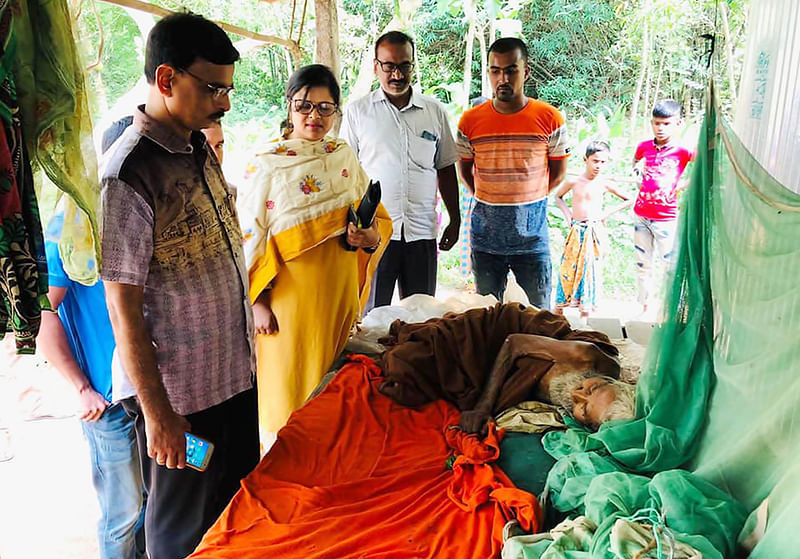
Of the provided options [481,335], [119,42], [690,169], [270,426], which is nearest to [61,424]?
[270,426]

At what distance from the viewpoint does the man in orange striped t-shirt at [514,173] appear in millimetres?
3539

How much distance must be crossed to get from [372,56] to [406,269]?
256 centimetres

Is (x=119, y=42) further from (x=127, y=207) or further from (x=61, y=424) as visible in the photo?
(x=127, y=207)

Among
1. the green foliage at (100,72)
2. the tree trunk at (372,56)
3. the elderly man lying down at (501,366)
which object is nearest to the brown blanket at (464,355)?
the elderly man lying down at (501,366)

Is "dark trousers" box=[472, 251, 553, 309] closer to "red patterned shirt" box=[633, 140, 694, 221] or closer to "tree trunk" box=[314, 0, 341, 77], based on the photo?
"red patterned shirt" box=[633, 140, 694, 221]

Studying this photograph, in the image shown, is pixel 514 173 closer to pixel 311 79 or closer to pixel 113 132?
pixel 311 79

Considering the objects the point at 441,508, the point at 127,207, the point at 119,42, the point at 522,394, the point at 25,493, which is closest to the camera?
the point at 127,207

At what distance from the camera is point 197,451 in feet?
5.47

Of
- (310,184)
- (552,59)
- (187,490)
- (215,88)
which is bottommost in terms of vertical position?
(187,490)

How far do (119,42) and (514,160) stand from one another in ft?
18.2

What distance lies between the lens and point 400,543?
1573 millimetres

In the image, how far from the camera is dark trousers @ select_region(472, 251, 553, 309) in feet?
11.9

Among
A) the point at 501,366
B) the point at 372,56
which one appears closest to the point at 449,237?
the point at 501,366

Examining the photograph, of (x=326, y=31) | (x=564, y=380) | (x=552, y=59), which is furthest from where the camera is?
(x=552, y=59)
